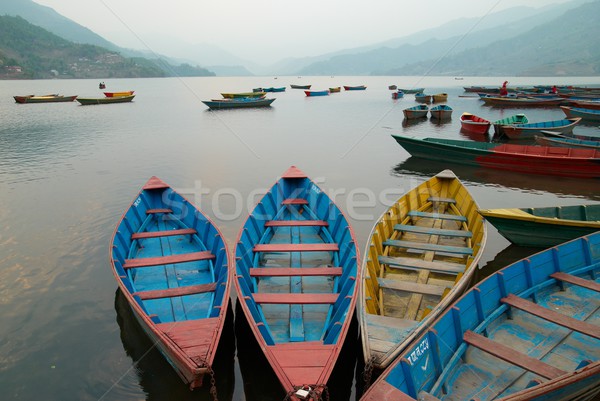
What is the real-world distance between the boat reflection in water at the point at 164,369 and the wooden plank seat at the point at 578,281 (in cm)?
766

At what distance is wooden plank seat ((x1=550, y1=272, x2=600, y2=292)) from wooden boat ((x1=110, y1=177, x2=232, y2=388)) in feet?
24.6

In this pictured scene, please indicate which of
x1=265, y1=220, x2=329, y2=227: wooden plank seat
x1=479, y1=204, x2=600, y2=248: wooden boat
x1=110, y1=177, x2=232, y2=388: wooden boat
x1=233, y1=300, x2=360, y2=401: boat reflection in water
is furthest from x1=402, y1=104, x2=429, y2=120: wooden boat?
x1=233, y1=300, x2=360, y2=401: boat reflection in water

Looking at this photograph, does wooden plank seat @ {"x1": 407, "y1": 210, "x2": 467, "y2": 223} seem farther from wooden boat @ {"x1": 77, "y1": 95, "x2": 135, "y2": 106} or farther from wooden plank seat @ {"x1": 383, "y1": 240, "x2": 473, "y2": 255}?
wooden boat @ {"x1": 77, "y1": 95, "x2": 135, "y2": 106}

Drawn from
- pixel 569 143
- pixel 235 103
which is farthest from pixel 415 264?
pixel 235 103

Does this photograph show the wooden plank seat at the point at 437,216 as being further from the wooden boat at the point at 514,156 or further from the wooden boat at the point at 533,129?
the wooden boat at the point at 533,129

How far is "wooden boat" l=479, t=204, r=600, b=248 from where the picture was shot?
11.1m

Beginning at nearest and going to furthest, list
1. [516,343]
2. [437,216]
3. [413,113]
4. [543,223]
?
[516,343] → [543,223] → [437,216] → [413,113]

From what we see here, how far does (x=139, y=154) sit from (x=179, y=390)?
2550cm

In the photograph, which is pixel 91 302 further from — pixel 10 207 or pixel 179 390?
pixel 10 207

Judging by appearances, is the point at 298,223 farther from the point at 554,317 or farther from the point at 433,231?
the point at 554,317

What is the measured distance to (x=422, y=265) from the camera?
956cm

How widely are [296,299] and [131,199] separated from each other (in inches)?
544

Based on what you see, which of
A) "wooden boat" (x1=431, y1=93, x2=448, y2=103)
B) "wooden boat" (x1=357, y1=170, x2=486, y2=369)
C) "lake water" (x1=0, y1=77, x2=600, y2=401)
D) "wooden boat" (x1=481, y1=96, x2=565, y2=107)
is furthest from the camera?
"wooden boat" (x1=431, y1=93, x2=448, y2=103)

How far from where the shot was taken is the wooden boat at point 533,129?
92.6 feet
